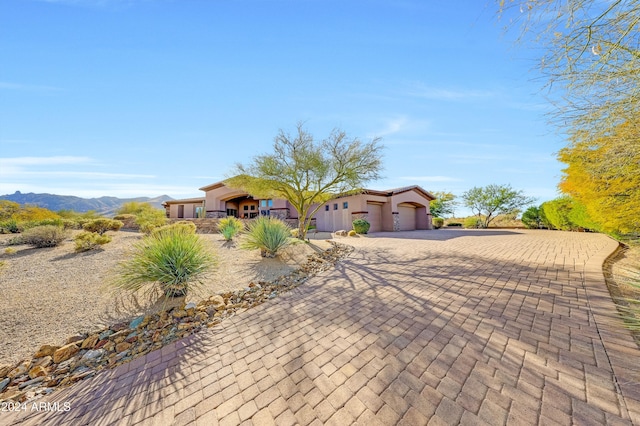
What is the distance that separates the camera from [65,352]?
2.82 meters

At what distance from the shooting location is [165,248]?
4176 mm

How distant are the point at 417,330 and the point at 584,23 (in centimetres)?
451

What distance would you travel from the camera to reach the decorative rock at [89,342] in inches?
118

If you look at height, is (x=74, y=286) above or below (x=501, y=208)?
below

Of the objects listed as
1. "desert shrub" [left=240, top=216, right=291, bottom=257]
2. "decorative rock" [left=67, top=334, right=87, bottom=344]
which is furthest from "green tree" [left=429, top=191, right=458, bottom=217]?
"decorative rock" [left=67, top=334, right=87, bottom=344]

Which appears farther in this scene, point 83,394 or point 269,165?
point 269,165

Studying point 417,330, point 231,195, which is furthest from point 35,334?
point 231,195

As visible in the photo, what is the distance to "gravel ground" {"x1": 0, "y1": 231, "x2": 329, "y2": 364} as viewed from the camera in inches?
124

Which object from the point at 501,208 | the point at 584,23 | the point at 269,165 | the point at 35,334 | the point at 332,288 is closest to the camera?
the point at 584,23

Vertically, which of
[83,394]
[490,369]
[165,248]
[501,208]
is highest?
[501,208]

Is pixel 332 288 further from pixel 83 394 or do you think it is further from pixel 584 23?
pixel 584 23

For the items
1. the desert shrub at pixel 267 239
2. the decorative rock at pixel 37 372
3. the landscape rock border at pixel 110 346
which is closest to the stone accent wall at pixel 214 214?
the desert shrub at pixel 267 239

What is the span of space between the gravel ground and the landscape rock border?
23 centimetres

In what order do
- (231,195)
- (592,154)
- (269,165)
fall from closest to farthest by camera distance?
(592,154)
(269,165)
(231,195)
